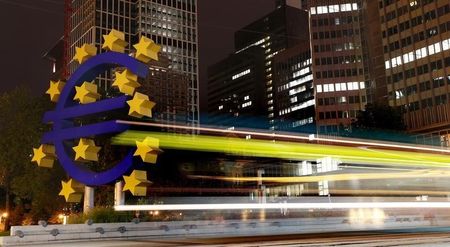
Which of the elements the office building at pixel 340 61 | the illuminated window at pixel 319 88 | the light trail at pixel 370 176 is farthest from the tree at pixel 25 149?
the illuminated window at pixel 319 88

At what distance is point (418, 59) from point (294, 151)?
87480 millimetres

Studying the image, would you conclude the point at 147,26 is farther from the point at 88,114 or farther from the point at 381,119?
the point at 88,114

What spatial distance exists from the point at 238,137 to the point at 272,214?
35.5 feet

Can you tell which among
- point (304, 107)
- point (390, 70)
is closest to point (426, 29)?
point (390, 70)

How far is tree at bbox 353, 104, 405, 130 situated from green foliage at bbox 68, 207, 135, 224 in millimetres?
49418

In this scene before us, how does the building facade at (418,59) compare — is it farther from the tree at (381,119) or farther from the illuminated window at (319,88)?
the illuminated window at (319,88)

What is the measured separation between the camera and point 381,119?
72.2m

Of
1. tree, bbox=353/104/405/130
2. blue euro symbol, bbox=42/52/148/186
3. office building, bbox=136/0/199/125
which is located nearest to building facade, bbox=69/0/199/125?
office building, bbox=136/0/199/125

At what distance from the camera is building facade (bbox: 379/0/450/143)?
97188 millimetres

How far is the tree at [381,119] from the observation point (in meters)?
71.6

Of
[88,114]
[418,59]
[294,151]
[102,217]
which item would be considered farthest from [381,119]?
[88,114]

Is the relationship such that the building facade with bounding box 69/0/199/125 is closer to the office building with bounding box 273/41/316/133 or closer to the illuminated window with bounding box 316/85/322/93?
the office building with bounding box 273/41/316/133

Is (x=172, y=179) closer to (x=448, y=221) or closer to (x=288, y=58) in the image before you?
(x=448, y=221)

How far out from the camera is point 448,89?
3797 inches
